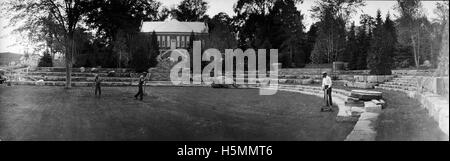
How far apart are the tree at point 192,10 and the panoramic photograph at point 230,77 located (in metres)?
0.22

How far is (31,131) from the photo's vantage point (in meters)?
9.84

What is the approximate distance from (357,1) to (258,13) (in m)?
12.9

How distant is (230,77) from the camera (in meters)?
32.6

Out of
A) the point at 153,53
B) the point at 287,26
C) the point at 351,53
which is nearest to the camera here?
Result: the point at 351,53

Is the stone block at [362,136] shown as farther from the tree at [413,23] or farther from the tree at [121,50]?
the tree at [121,50]

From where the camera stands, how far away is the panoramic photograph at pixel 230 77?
994cm

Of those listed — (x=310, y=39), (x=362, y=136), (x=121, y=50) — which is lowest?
(x=362, y=136)

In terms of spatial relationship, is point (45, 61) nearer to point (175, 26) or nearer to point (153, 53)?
point (153, 53)

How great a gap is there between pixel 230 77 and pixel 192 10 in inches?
1825

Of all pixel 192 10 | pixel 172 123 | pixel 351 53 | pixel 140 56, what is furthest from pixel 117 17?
pixel 172 123

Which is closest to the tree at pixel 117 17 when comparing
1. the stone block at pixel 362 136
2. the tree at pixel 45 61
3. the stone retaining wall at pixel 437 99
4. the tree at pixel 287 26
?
the tree at pixel 45 61

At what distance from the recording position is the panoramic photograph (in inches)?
391
